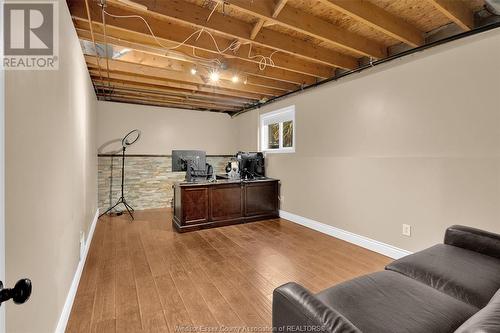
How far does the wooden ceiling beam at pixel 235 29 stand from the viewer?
2.14 m

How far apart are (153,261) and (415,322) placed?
2588 mm

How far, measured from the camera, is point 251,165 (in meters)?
5.05

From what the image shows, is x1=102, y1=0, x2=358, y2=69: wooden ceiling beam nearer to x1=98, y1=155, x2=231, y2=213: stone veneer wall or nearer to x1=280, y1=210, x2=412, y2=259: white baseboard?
x1=280, y1=210, x2=412, y2=259: white baseboard

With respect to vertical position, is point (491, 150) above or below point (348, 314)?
above

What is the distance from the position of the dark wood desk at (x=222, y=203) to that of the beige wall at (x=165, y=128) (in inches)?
75.2

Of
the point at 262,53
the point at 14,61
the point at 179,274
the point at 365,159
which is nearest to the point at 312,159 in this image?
the point at 365,159

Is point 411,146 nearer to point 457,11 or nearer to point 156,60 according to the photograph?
point 457,11

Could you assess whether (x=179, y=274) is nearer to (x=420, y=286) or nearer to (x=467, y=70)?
(x=420, y=286)

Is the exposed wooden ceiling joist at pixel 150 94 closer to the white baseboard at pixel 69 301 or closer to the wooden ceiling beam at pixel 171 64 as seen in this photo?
the wooden ceiling beam at pixel 171 64

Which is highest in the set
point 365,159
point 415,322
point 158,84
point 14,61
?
point 158,84

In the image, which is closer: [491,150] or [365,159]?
[491,150]

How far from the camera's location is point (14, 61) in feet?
3.67

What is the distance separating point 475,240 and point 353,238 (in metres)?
1.66

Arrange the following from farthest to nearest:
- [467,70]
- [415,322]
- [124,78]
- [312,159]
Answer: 1. [312,159]
2. [124,78]
3. [467,70]
4. [415,322]
